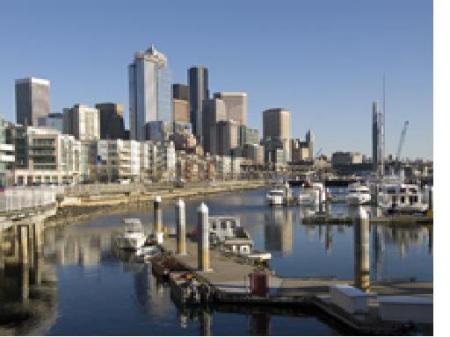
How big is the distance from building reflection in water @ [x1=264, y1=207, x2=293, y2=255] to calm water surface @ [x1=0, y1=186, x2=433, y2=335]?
0.11 meters

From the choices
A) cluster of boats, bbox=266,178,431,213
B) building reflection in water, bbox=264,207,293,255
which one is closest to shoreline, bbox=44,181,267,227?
building reflection in water, bbox=264,207,293,255

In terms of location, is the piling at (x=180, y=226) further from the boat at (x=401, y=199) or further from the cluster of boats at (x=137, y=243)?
the boat at (x=401, y=199)

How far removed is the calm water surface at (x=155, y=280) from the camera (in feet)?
104

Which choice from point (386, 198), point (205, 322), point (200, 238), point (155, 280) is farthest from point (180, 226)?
point (386, 198)

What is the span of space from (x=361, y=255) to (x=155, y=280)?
17335mm

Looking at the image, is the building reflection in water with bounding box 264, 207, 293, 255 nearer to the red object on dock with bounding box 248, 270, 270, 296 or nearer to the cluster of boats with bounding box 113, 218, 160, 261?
the cluster of boats with bounding box 113, 218, 160, 261

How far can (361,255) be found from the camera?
33.0 meters

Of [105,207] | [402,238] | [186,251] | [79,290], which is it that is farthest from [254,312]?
[105,207]

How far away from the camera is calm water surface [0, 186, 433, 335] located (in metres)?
31.7

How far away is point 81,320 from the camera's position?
33.8 metres

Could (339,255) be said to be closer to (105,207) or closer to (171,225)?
(171,225)

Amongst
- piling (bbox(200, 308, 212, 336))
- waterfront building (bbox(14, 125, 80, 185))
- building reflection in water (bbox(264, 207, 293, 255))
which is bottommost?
building reflection in water (bbox(264, 207, 293, 255))

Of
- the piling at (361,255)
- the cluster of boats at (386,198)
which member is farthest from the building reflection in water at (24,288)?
the cluster of boats at (386,198)
